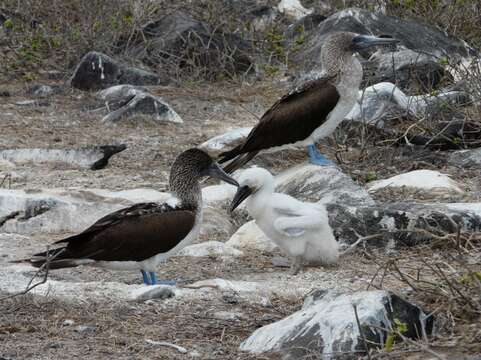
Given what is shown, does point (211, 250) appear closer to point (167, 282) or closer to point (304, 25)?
point (167, 282)

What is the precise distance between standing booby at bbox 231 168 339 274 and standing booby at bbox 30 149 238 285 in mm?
369

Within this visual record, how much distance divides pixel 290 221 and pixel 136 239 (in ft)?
2.76

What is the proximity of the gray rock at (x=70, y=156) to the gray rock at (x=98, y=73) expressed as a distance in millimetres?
2334

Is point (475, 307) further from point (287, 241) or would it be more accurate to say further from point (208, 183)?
point (208, 183)

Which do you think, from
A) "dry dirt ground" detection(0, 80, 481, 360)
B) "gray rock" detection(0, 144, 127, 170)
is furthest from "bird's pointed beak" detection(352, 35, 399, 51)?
"gray rock" detection(0, 144, 127, 170)

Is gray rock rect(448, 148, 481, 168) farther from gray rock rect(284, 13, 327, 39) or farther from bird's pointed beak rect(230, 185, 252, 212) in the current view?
gray rock rect(284, 13, 327, 39)

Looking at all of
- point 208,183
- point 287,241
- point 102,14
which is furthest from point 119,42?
point 287,241

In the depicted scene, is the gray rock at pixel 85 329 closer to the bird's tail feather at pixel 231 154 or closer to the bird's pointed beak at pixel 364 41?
the bird's tail feather at pixel 231 154

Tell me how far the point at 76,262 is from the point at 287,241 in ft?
3.64

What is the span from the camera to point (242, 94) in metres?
10.2

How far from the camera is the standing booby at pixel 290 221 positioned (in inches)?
219

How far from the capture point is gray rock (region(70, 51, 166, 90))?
1038cm

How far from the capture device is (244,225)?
641 centimetres

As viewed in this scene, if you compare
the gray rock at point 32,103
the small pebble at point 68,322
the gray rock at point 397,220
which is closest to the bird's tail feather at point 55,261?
the small pebble at point 68,322
